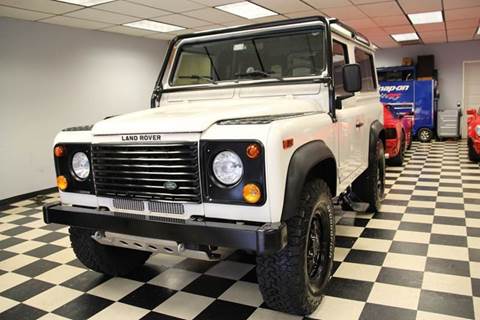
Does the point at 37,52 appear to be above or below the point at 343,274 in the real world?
above

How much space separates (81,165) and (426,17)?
7.45m

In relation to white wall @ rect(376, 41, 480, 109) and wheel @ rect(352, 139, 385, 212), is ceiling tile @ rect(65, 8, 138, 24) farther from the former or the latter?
white wall @ rect(376, 41, 480, 109)

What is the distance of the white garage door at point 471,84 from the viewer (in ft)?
38.1

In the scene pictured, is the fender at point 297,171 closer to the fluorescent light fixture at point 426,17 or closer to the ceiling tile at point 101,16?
the ceiling tile at point 101,16

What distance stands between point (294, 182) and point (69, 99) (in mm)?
5890

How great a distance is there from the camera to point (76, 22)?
21.1 feet

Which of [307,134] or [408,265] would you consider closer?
[307,134]

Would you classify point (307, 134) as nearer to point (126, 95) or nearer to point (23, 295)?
point (23, 295)

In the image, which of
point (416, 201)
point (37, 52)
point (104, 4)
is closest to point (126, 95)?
point (37, 52)

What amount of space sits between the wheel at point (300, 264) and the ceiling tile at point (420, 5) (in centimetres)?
507

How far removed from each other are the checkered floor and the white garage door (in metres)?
8.72

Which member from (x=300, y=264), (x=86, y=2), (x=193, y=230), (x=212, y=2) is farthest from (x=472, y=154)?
(x=193, y=230)

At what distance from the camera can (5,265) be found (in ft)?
11.0

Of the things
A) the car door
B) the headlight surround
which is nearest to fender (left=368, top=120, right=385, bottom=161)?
the car door
